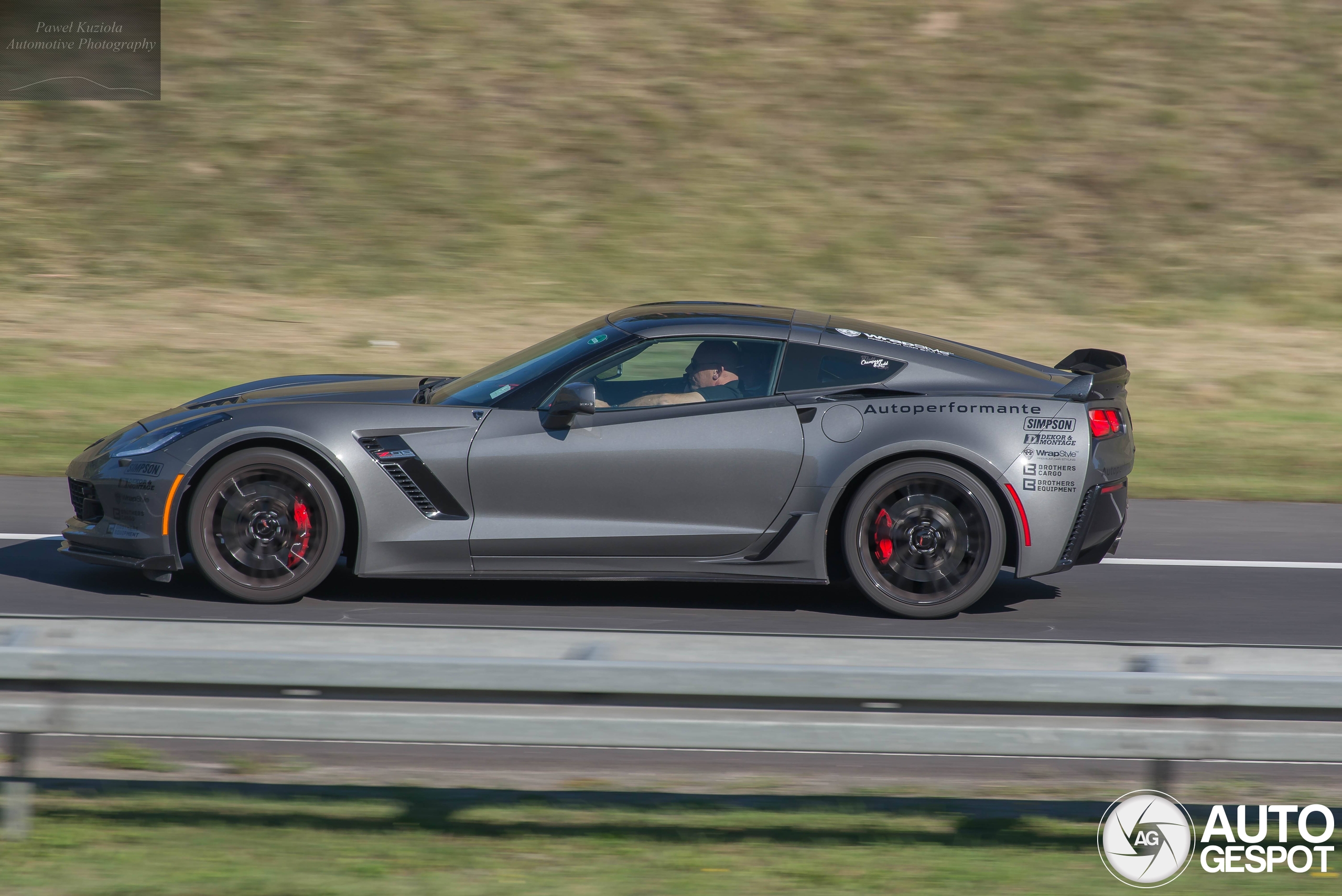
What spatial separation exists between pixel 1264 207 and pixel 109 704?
697 inches

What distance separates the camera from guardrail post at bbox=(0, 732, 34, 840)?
3654 millimetres

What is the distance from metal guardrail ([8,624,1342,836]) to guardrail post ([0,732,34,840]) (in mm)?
172

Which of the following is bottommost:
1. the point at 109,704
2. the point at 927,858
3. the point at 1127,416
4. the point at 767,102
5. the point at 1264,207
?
the point at 927,858

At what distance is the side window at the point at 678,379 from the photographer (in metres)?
6.34

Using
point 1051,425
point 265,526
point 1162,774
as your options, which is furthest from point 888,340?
point 1162,774

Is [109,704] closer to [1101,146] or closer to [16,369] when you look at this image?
[16,369]

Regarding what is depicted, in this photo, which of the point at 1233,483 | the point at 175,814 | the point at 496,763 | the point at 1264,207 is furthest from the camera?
the point at 1264,207

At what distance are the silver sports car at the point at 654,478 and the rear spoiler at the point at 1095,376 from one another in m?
0.03

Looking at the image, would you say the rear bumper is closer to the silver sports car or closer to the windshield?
the silver sports car

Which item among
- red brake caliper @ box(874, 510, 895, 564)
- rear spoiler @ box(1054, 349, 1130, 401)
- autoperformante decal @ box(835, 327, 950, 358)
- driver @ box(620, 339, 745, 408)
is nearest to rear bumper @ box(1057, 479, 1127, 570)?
rear spoiler @ box(1054, 349, 1130, 401)

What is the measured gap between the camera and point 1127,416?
263 inches

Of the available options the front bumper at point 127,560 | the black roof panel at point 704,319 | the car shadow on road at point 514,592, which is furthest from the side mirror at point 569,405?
the front bumper at point 127,560

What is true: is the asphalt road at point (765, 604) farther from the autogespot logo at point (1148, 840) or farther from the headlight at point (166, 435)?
the autogespot logo at point (1148, 840)

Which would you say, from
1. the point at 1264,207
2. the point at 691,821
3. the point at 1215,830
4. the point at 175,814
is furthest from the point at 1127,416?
the point at 1264,207
